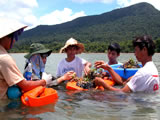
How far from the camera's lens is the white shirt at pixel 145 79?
352 cm

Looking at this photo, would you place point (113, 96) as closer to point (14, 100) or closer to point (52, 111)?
point (52, 111)

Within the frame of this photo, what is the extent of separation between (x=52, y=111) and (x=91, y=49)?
71.7m

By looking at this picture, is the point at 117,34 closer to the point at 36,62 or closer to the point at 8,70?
the point at 36,62

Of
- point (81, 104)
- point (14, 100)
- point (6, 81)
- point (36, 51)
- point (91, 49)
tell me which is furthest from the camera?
point (91, 49)

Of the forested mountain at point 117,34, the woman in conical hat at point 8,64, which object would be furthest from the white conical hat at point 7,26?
the forested mountain at point 117,34

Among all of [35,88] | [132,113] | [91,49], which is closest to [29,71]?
[35,88]

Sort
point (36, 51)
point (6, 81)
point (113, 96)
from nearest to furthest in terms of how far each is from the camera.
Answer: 1. point (6, 81)
2. point (113, 96)
3. point (36, 51)

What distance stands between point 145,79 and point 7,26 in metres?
2.61

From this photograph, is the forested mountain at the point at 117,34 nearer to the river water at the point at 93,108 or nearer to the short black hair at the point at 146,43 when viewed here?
the river water at the point at 93,108

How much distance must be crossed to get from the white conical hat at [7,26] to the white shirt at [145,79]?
89.1 inches

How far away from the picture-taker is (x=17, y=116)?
3.09m

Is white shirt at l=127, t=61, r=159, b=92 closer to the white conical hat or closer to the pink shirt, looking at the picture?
the pink shirt

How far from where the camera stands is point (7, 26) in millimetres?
2979

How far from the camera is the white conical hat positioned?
287 centimetres
